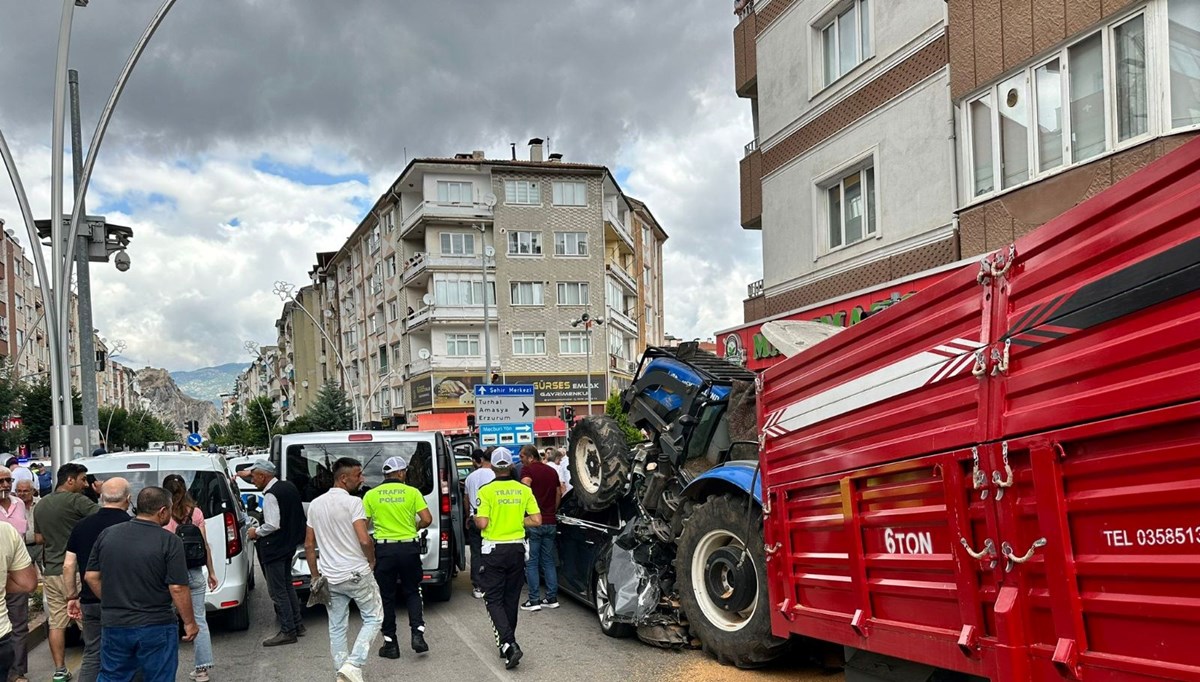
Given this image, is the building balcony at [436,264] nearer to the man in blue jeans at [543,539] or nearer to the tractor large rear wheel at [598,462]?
the man in blue jeans at [543,539]

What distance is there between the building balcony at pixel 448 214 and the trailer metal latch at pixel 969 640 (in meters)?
47.0

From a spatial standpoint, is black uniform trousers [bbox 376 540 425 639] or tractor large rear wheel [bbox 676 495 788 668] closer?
tractor large rear wheel [bbox 676 495 788 668]

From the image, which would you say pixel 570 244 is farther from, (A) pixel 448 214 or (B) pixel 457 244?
(A) pixel 448 214

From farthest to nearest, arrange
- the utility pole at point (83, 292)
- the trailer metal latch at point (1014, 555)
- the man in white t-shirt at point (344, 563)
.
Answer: the utility pole at point (83, 292), the man in white t-shirt at point (344, 563), the trailer metal latch at point (1014, 555)

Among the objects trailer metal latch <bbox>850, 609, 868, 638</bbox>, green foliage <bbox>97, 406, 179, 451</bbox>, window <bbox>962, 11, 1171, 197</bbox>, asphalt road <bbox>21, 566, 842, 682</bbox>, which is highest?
window <bbox>962, 11, 1171, 197</bbox>

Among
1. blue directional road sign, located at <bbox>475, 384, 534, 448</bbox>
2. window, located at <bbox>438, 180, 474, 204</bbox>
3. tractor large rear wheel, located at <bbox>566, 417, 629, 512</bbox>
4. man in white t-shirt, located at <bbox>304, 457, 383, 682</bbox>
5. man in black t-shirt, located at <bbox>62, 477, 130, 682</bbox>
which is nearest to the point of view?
man in black t-shirt, located at <bbox>62, 477, 130, 682</bbox>

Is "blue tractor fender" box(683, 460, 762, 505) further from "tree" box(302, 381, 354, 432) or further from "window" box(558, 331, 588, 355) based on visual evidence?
"tree" box(302, 381, 354, 432)

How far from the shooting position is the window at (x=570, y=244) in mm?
50844

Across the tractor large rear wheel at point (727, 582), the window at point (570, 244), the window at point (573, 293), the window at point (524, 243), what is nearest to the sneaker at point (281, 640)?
the tractor large rear wheel at point (727, 582)

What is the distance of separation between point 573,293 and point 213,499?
139 ft

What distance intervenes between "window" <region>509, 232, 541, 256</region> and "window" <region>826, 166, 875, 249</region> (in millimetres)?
36945

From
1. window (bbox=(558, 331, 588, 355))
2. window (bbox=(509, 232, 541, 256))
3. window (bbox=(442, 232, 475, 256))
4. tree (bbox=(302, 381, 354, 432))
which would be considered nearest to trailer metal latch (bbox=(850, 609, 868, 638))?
window (bbox=(558, 331, 588, 355))

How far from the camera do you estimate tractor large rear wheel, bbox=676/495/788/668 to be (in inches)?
247

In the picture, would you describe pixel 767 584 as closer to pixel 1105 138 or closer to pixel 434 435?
pixel 434 435
